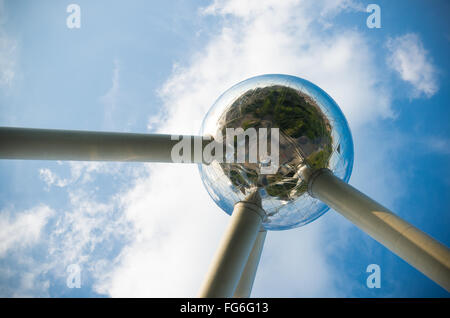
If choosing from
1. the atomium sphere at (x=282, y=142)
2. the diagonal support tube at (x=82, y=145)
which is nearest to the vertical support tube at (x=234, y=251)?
the atomium sphere at (x=282, y=142)

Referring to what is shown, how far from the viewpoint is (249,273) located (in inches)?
329

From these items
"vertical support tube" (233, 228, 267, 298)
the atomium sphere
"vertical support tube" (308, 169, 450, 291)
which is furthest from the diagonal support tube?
"vertical support tube" (233, 228, 267, 298)

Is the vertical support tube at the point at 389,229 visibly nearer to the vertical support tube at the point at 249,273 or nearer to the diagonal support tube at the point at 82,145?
the vertical support tube at the point at 249,273

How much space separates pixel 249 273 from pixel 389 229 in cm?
406

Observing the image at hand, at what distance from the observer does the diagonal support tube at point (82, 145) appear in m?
5.98

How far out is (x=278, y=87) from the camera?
8.06m

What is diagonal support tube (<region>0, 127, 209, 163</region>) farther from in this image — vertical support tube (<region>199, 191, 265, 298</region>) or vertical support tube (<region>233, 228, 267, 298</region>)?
vertical support tube (<region>233, 228, 267, 298</region>)

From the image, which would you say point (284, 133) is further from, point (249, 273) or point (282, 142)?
point (249, 273)

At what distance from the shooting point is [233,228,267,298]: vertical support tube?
8.01m

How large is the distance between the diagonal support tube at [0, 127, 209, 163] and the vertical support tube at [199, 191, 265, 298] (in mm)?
1977

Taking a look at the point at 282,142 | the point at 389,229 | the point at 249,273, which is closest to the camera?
the point at 389,229

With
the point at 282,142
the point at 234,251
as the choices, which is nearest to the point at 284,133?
the point at 282,142
